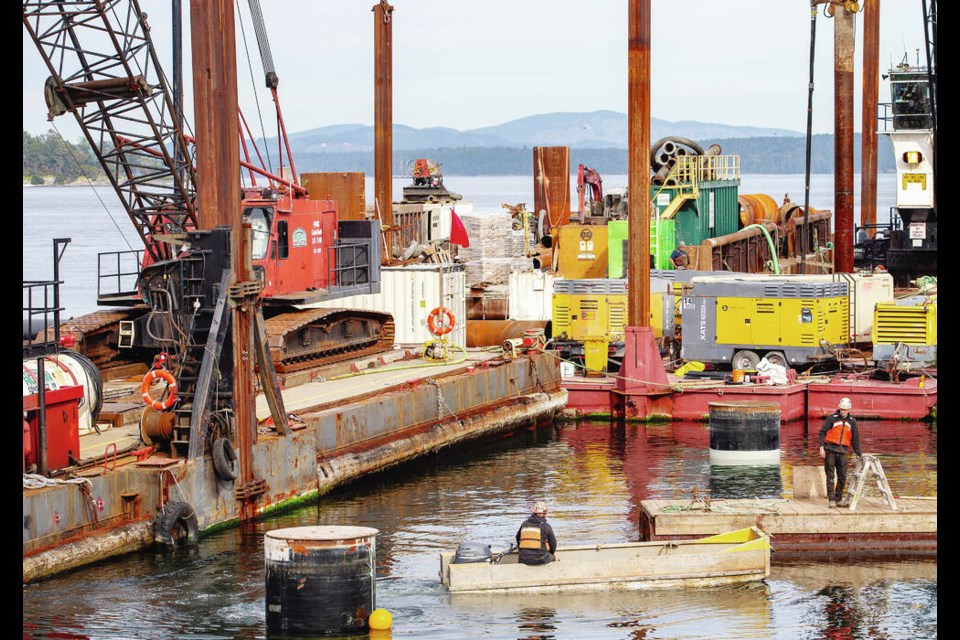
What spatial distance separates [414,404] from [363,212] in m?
11.9

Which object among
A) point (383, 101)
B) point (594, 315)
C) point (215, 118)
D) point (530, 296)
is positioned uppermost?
point (383, 101)

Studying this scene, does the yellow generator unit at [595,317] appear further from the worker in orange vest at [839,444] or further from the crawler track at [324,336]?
the worker in orange vest at [839,444]

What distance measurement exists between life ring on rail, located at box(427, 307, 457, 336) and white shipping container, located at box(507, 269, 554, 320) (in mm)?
6374

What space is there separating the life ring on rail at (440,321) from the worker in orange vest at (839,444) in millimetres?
15249

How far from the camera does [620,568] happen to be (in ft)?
64.0

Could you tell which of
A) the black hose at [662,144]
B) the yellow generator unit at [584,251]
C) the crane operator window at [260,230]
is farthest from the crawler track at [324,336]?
the black hose at [662,144]

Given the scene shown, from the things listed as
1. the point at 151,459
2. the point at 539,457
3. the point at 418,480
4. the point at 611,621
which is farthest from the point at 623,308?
the point at 611,621

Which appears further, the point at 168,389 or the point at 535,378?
the point at 535,378

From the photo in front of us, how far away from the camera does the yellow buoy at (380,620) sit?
685 inches

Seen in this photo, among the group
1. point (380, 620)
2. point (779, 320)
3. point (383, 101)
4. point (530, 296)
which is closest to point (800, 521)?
point (380, 620)

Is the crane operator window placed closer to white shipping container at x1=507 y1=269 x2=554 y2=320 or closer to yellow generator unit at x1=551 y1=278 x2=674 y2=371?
yellow generator unit at x1=551 y1=278 x2=674 y2=371

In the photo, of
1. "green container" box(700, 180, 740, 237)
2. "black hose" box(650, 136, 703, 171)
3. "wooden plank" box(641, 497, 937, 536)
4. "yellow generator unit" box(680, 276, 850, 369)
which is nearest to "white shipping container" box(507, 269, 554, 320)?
"yellow generator unit" box(680, 276, 850, 369)

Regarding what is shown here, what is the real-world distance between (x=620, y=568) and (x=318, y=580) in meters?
4.40

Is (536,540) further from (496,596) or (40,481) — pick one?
(40,481)
